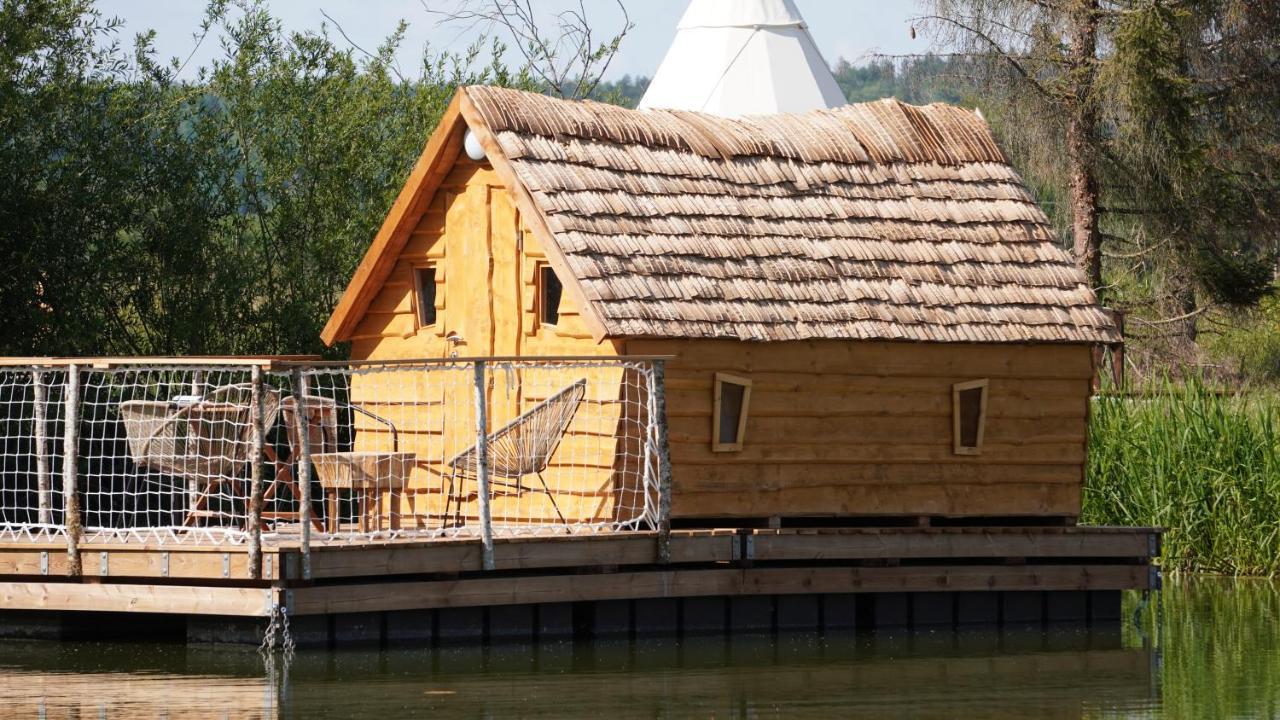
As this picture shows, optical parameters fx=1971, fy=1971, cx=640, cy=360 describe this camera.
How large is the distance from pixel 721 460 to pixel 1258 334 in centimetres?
2072

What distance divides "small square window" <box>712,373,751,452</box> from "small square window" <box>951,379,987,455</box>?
6.88 feet

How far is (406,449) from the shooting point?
56.3ft

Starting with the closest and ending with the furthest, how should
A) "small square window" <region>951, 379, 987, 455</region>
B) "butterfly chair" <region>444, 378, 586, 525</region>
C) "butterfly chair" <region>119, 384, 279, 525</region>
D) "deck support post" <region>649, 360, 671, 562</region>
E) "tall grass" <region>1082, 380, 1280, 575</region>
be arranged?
"butterfly chair" <region>119, 384, 279, 525</region>
"butterfly chair" <region>444, 378, 586, 525</region>
"deck support post" <region>649, 360, 671, 562</region>
"small square window" <region>951, 379, 987, 455</region>
"tall grass" <region>1082, 380, 1280, 575</region>

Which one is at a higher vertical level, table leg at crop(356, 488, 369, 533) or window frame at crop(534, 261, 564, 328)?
window frame at crop(534, 261, 564, 328)

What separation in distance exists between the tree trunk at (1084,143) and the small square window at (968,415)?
1084 centimetres

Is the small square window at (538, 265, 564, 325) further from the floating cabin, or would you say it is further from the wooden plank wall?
the wooden plank wall

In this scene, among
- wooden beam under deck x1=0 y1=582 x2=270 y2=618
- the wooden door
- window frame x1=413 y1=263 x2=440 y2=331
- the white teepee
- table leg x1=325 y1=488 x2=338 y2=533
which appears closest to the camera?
wooden beam under deck x1=0 y1=582 x2=270 y2=618

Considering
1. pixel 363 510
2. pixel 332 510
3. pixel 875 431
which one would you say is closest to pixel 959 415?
pixel 875 431

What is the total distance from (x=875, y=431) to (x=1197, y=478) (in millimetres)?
4949

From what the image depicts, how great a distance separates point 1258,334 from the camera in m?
33.7

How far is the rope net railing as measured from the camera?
13805 millimetres

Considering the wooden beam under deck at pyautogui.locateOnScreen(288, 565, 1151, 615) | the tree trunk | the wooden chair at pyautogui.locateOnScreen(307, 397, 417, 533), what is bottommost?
the wooden beam under deck at pyautogui.locateOnScreen(288, 565, 1151, 615)

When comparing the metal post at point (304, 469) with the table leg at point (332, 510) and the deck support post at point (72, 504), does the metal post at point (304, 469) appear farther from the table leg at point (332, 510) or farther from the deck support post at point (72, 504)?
the deck support post at point (72, 504)

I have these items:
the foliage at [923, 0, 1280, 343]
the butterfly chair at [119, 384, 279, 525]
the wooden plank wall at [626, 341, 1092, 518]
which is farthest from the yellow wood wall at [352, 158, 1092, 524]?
the foliage at [923, 0, 1280, 343]
